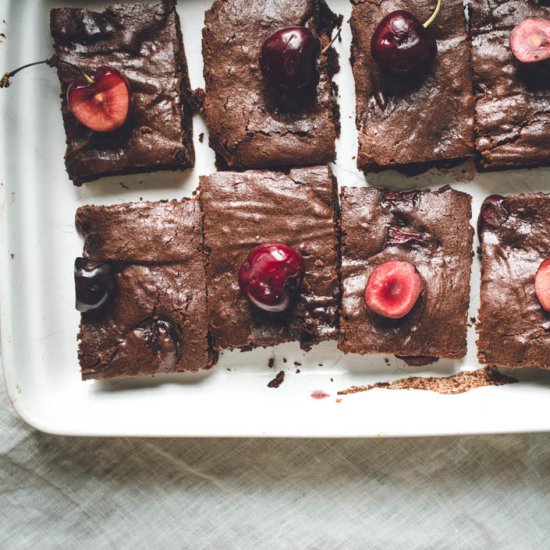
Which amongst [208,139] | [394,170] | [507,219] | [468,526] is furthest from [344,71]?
[468,526]

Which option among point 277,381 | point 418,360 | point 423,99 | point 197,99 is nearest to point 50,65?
point 197,99

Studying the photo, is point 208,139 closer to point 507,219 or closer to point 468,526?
point 507,219

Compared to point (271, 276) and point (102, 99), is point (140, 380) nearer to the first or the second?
point (271, 276)

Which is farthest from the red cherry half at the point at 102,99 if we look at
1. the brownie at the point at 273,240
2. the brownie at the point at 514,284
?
the brownie at the point at 514,284

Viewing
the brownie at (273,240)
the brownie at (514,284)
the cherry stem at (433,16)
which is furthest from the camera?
the brownie at (273,240)

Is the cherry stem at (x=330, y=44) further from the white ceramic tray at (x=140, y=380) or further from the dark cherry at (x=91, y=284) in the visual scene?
the dark cherry at (x=91, y=284)
